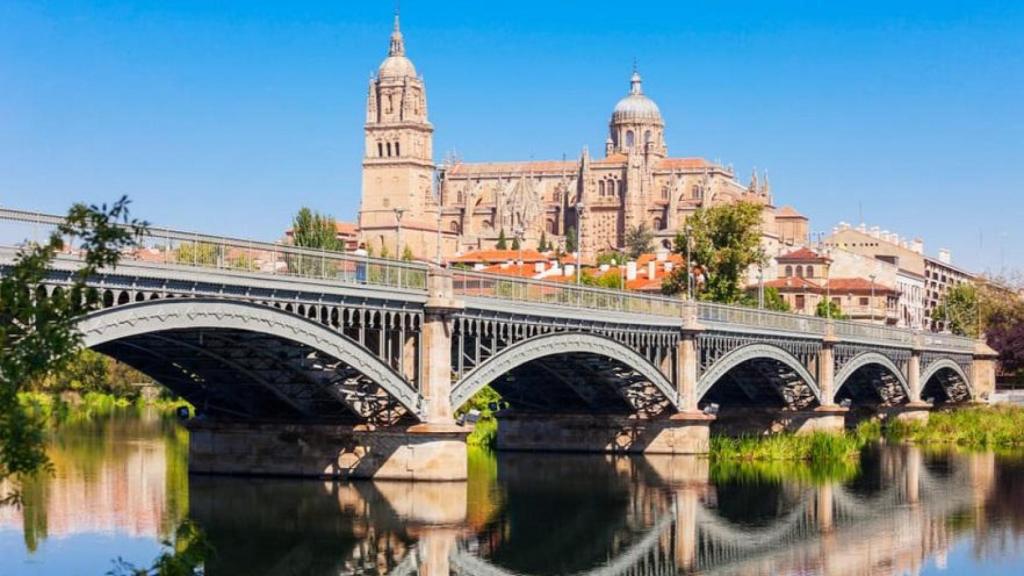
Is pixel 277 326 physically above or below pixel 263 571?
above

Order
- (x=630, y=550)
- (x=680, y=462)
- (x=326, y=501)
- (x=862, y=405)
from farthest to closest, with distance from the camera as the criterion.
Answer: (x=862, y=405), (x=680, y=462), (x=326, y=501), (x=630, y=550)

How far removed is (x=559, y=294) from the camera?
63625 millimetres

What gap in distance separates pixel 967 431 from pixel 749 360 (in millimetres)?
20083

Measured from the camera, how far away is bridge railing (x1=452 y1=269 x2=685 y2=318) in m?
57.8

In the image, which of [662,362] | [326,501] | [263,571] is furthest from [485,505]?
[662,362]

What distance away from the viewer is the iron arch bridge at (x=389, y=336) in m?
41.5

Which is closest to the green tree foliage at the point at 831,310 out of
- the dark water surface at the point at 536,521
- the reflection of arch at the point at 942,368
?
the reflection of arch at the point at 942,368

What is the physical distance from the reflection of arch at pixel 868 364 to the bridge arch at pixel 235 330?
40766mm

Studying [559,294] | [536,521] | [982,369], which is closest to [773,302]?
[982,369]

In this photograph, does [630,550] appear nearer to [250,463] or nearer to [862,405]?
[250,463]

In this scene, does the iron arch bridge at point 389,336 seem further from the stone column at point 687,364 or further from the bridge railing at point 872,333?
the bridge railing at point 872,333

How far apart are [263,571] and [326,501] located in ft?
35.1

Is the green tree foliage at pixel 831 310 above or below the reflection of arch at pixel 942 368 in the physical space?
above

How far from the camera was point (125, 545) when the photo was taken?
147 ft
